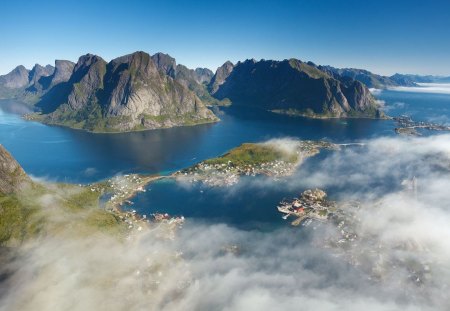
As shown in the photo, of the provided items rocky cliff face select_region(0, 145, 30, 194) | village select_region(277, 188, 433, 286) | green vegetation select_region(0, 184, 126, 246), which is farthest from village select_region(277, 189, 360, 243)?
rocky cliff face select_region(0, 145, 30, 194)

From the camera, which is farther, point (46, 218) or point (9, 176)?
point (9, 176)

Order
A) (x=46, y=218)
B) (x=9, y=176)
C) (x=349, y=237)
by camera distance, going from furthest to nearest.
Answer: (x=9, y=176)
(x=349, y=237)
(x=46, y=218)

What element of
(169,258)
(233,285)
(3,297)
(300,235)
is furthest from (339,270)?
(3,297)

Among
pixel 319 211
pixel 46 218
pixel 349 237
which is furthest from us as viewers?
pixel 319 211

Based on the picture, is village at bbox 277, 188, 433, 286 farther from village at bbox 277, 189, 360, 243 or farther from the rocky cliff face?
the rocky cliff face

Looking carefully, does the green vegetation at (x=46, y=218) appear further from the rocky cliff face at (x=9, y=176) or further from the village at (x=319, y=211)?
the village at (x=319, y=211)

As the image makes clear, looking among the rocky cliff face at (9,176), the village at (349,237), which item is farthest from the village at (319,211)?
the rocky cliff face at (9,176)

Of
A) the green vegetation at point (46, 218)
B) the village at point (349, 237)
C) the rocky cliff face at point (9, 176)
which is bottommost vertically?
the village at point (349, 237)

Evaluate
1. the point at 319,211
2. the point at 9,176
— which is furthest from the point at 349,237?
the point at 9,176

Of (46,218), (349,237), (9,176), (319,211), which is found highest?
(9,176)

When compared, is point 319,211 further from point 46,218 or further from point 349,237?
point 46,218
